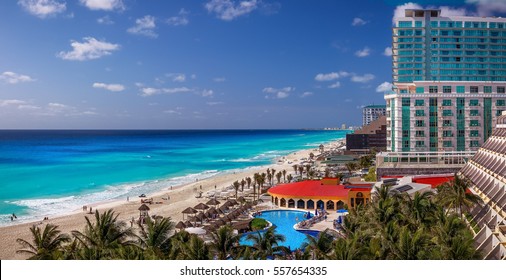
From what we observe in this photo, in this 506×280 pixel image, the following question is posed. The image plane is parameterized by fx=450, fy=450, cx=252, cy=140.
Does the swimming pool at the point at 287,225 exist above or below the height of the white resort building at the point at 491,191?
below

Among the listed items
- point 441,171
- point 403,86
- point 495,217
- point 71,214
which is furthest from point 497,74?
point 71,214

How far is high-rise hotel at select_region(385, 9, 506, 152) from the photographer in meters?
46.3

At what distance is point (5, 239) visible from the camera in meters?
32.2

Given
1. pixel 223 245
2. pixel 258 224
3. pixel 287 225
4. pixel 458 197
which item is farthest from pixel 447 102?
pixel 223 245

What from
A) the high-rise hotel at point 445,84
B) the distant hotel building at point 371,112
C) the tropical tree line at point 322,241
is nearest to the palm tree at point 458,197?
the tropical tree line at point 322,241

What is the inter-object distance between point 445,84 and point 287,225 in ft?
81.6

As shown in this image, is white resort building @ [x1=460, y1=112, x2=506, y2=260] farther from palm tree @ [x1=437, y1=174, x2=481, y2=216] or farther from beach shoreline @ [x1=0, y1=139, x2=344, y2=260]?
beach shoreline @ [x1=0, y1=139, x2=344, y2=260]

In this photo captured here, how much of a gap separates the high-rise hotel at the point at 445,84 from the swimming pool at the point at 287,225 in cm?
1747

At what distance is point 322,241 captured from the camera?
1666 centimetres

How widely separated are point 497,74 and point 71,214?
5658 cm

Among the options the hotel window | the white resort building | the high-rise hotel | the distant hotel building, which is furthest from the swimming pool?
the distant hotel building

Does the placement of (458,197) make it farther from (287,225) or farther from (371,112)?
(371,112)

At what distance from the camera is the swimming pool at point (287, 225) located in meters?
27.3

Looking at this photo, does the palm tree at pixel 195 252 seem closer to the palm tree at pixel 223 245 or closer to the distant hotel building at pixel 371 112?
the palm tree at pixel 223 245
